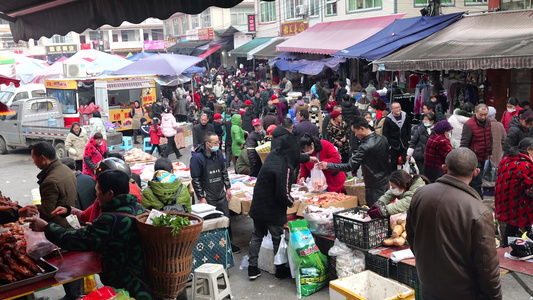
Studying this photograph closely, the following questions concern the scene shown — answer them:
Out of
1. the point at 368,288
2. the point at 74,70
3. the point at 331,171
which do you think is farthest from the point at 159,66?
the point at 368,288

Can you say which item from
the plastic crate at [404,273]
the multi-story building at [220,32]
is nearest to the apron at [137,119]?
the plastic crate at [404,273]

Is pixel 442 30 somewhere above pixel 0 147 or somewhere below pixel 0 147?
above

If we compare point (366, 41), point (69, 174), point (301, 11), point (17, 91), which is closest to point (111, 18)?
point (69, 174)

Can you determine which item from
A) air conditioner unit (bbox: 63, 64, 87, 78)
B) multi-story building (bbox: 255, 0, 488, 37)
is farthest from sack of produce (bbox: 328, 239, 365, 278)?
air conditioner unit (bbox: 63, 64, 87, 78)

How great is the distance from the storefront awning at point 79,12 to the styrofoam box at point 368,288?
3179 millimetres

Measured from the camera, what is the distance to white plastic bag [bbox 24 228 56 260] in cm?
477

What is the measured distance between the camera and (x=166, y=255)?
462cm

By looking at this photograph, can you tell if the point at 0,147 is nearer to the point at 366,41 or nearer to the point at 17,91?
the point at 17,91

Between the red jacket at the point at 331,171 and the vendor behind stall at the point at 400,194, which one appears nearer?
the vendor behind stall at the point at 400,194

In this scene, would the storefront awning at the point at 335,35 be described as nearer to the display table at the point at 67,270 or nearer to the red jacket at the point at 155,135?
the red jacket at the point at 155,135

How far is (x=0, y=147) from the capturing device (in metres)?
19.8

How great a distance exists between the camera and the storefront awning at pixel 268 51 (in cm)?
2908

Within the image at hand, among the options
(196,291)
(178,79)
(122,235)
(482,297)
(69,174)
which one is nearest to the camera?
(482,297)

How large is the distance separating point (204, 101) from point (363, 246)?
1984 centimetres
